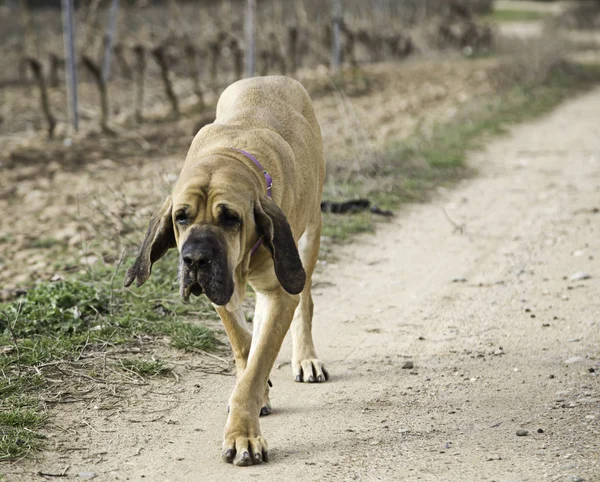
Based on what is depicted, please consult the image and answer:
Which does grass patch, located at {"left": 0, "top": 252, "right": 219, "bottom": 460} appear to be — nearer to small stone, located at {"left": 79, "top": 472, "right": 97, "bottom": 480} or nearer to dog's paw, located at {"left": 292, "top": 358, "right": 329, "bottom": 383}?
small stone, located at {"left": 79, "top": 472, "right": 97, "bottom": 480}

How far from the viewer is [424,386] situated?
192 inches

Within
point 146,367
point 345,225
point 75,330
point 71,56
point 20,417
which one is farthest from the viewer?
point 71,56

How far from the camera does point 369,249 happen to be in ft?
25.7

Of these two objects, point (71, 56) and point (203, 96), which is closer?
point (71, 56)

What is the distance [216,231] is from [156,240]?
411 millimetres

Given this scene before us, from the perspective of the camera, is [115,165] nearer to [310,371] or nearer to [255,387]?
[310,371]

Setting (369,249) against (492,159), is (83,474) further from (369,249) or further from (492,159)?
(492,159)

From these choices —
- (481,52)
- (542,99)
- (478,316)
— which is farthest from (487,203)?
(481,52)

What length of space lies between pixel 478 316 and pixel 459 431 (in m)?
1.92

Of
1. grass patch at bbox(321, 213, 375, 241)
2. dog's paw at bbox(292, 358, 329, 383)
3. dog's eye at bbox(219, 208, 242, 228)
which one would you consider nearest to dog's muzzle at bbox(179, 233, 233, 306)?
dog's eye at bbox(219, 208, 242, 228)

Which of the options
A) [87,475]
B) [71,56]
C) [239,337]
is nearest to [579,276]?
[239,337]

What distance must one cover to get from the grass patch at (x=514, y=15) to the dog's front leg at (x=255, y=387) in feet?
115

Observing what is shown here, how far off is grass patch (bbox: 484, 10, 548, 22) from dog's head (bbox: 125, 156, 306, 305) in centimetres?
3534

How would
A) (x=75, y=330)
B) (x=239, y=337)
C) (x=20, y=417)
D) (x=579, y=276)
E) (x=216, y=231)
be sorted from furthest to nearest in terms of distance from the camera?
1. (x=579, y=276)
2. (x=75, y=330)
3. (x=239, y=337)
4. (x=20, y=417)
5. (x=216, y=231)
